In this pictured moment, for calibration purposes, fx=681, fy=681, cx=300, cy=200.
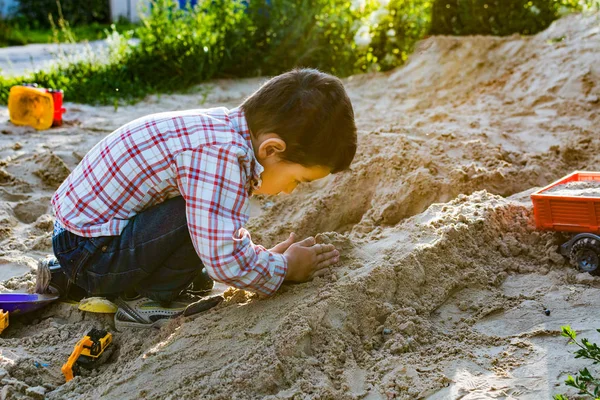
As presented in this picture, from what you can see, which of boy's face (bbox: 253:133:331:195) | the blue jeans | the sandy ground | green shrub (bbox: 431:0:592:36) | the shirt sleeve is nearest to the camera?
the sandy ground

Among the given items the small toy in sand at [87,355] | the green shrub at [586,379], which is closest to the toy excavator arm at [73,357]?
the small toy in sand at [87,355]

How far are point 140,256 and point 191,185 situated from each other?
0.46 m

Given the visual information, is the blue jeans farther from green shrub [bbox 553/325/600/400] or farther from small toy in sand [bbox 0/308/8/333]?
green shrub [bbox 553/325/600/400]

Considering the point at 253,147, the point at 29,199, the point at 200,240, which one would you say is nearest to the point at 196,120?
the point at 253,147

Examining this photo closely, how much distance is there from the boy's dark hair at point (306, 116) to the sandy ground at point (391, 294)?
49 centimetres

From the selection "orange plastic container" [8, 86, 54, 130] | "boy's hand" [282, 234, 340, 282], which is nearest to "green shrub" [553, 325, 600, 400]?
"boy's hand" [282, 234, 340, 282]

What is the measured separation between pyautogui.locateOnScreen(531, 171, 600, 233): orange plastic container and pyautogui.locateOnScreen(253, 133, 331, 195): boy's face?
0.95 metres

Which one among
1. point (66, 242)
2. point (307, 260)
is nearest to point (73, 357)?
point (66, 242)

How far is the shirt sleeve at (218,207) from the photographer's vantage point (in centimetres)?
242

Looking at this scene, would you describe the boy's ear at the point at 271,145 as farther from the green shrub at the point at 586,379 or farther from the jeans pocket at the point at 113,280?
the green shrub at the point at 586,379

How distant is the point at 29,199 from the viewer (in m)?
4.18

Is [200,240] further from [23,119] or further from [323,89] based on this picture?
[23,119]

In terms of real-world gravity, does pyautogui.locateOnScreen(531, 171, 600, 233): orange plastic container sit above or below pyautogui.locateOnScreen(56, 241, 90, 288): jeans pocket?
above

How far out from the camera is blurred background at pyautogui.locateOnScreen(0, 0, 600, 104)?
6.89m
